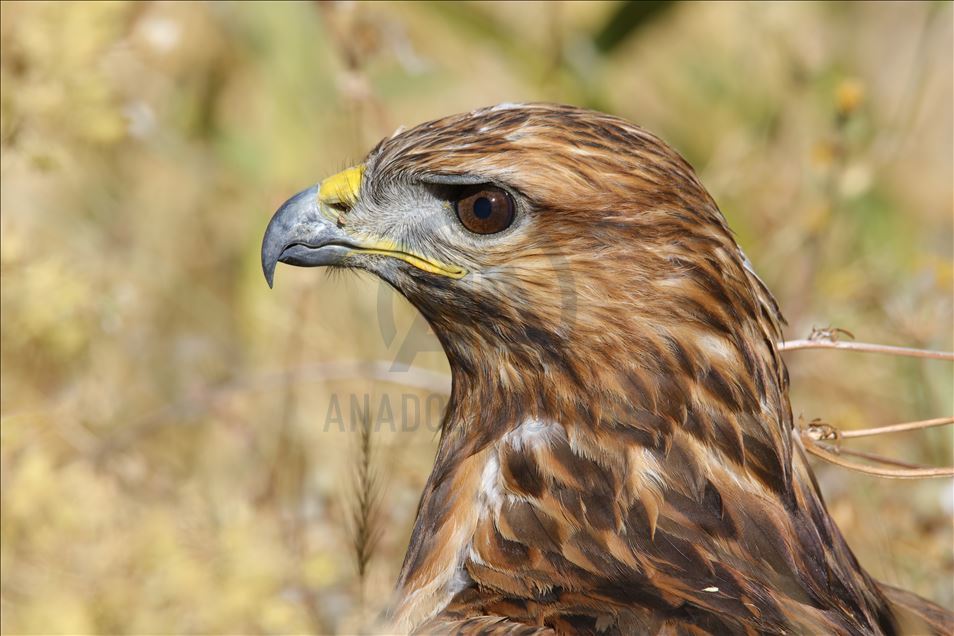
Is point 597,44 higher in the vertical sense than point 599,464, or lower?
higher

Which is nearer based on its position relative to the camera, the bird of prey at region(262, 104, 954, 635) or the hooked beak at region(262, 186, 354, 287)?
the bird of prey at region(262, 104, 954, 635)

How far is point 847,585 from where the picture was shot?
286cm

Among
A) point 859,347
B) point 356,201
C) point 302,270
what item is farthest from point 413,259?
point 302,270

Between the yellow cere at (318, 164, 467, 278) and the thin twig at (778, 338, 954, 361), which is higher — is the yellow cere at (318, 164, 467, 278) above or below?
above

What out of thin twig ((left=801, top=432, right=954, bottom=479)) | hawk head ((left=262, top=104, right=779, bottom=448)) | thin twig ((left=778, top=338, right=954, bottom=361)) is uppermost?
hawk head ((left=262, top=104, right=779, bottom=448))

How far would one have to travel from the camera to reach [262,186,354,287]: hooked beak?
3.11m

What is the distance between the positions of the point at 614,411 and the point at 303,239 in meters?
0.86

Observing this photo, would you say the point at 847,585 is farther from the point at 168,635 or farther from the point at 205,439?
the point at 205,439

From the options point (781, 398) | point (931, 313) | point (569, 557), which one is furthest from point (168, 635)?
point (931, 313)

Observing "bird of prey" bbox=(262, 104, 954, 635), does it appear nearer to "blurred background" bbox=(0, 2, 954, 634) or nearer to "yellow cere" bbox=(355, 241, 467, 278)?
"yellow cere" bbox=(355, 241, 467, 278)

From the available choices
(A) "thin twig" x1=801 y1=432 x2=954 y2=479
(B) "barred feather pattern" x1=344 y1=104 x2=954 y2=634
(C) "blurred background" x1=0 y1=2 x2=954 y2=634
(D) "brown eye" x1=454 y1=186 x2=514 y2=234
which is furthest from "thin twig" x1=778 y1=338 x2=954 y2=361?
(C) "blurred background" x1=0 y1=2 x2=954 y2=634

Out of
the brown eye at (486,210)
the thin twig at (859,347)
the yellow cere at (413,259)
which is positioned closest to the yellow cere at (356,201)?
the yellow cere at (413,259)

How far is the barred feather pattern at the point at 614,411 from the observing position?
273cm

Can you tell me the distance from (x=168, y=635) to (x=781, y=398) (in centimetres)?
193
